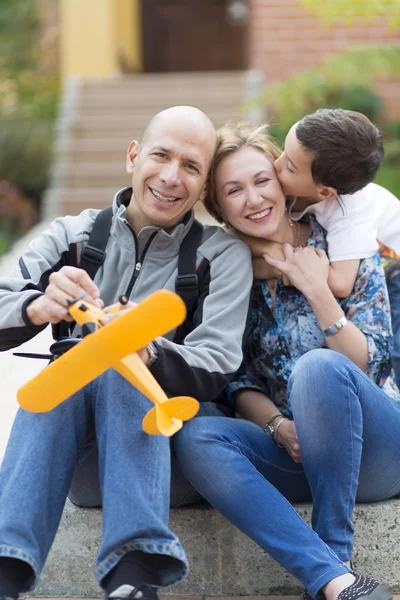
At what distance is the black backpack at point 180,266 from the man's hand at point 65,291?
408 millimetres

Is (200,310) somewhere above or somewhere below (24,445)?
above

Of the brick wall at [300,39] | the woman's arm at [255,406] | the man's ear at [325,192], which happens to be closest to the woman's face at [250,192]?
the man's ear at [325,192]

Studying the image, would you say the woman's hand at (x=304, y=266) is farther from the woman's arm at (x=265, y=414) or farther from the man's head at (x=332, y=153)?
the woman's arm at (x=265, y=414)

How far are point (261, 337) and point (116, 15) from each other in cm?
1177

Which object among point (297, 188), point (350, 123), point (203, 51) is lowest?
point (203, 51)

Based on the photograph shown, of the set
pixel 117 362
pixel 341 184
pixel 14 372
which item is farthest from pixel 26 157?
pixel 117 362

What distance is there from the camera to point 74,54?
1266 cm

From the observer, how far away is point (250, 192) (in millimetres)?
2838

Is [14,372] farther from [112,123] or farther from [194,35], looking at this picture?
[194,35]

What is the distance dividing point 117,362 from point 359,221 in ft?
3.71

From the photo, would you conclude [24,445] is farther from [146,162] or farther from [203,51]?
[203,51]

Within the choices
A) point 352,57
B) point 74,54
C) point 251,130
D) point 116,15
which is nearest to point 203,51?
point 116,15

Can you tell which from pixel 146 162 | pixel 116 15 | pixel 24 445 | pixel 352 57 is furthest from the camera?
pixel 116 15

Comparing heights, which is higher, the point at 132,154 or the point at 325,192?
the point at 132,154
